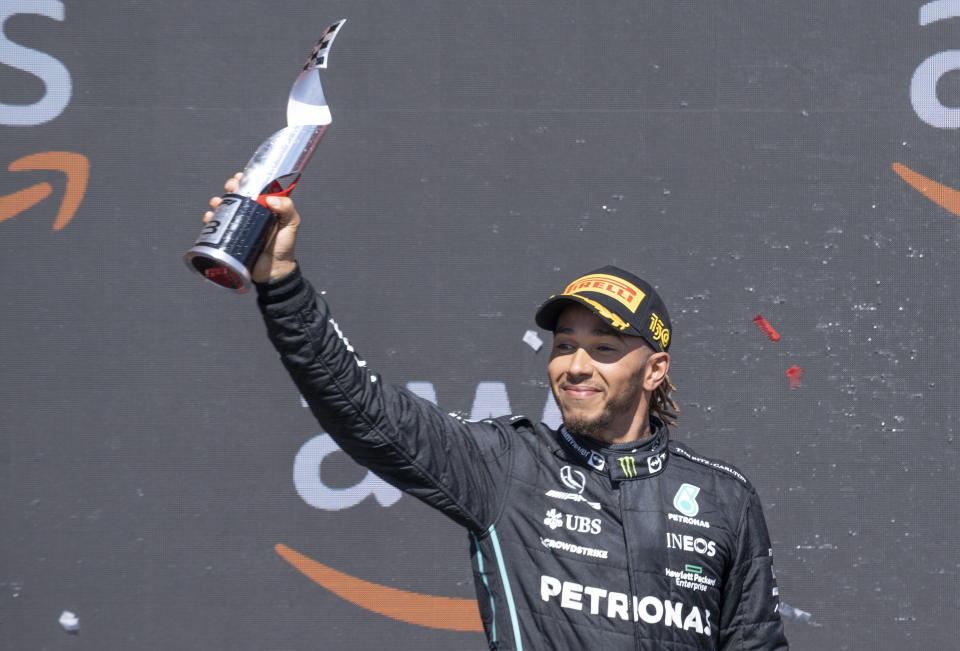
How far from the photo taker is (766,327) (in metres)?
2.90

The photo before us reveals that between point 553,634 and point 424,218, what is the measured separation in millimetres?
1523

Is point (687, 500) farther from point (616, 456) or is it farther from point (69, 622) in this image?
point (69, 622)

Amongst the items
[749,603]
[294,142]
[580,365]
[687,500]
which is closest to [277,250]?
[294,142]

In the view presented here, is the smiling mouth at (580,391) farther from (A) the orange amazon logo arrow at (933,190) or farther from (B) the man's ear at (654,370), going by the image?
(A) the orange amazon logo arrow at (933,190)

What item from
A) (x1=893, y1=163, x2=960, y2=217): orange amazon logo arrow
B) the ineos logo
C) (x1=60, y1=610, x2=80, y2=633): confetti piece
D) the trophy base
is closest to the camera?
the trophy base

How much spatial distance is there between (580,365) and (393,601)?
1.39m

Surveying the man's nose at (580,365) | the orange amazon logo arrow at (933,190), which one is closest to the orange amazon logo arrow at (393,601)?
the man's nose at (580,365)

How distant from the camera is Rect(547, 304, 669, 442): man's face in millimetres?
1735

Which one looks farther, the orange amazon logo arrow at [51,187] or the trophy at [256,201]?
the orange amazon logo arrow at [51,187]

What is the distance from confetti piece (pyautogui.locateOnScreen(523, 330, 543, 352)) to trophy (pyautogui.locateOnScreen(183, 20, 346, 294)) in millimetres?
1457

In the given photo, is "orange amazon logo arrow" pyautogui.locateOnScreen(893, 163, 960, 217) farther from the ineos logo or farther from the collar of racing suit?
the ineos logo

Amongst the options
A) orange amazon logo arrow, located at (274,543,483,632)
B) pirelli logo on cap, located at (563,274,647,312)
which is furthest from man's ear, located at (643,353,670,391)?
orange amazon logo arrow, located at (274,543,483,632)

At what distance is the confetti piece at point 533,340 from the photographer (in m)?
2.88

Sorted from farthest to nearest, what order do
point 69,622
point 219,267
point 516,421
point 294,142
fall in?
point 69,622 → point 516,421 → point 294,142 → point 219,267
